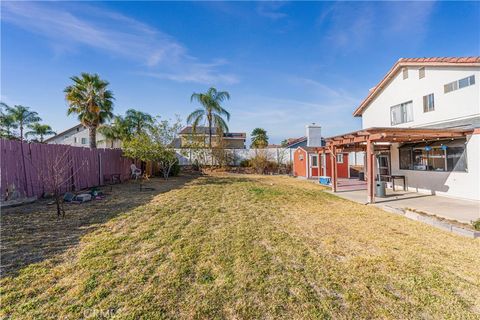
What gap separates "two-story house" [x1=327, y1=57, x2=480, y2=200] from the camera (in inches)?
324

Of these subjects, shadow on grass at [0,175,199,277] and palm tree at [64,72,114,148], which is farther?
palm tree at [64,72,114,148]

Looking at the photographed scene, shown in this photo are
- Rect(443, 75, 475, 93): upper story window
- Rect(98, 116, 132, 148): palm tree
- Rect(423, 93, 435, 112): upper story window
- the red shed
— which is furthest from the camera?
Rect(98, 116, 132, 148): palm tree

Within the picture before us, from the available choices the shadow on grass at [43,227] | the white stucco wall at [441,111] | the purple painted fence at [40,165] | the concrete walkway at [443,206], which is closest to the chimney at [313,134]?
the white stucco wall at [441,111]

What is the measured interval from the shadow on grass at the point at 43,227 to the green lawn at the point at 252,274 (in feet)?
0.90

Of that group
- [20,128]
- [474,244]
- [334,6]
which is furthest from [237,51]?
[20,128]

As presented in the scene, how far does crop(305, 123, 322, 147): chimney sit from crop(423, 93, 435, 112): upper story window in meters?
11.9

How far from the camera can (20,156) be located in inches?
299

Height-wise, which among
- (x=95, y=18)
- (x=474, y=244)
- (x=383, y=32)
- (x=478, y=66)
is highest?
(x=383, y=32)

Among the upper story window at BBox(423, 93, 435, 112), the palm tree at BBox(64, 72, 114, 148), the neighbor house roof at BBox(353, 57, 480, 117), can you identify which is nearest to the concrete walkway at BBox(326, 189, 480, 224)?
the upper story window at BBox(423, 93, 435, 112)

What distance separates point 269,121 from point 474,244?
750 inches

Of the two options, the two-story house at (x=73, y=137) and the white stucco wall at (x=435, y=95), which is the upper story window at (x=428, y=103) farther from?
the two-story house at (x=73, y=137)

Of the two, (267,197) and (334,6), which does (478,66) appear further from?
(267,197)

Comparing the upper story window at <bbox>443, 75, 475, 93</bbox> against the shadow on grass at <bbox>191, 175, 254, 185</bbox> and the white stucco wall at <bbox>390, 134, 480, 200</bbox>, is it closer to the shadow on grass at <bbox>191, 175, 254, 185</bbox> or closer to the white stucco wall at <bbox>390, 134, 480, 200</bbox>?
the white stucco wall at <bbox>390, 134, 480, 200</bbox>

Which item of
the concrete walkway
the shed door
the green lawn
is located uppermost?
the shed door
